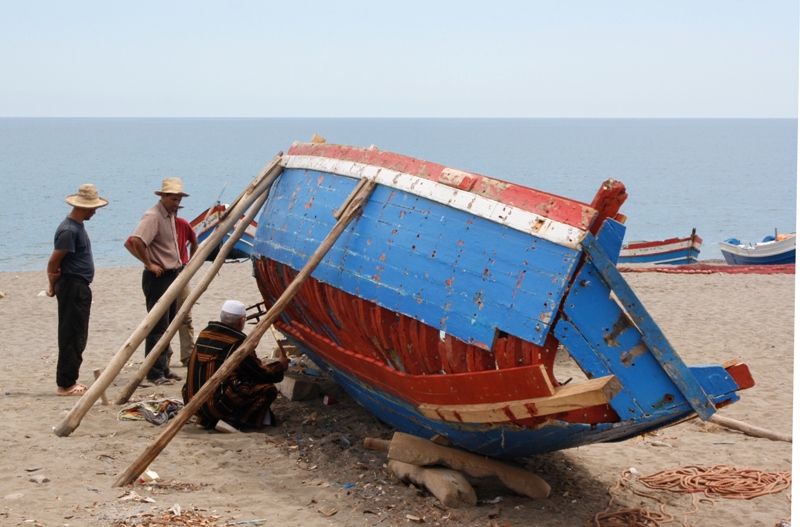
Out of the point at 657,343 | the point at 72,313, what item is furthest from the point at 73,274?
the point at 657,343

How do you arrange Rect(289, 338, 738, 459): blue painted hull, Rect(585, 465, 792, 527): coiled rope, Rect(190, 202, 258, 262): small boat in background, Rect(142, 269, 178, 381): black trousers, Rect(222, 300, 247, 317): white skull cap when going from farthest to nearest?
Rect(190, 202, 258, 262): small boat in background → Rect(142, 269, 178, 381): black trousers → Rect(222, 300, 247, 317): white skull cap → Rect(585, 465, 792, 527): coiled rope → Rect(289, 338, 738, 459): blue painted hull

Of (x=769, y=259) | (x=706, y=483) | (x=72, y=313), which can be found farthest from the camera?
(x=769, y=259)

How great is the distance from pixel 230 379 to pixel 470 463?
6.98ft

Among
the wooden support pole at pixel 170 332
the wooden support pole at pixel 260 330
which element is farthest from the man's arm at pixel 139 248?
the wooden support pole at pixel 260 330

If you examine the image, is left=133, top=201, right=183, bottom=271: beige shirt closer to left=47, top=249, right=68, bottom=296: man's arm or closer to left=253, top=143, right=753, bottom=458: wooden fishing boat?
left=47, top=249, right=68, bottom=296: man's arm

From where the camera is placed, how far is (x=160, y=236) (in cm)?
793

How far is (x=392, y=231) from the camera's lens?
5824 millimetres

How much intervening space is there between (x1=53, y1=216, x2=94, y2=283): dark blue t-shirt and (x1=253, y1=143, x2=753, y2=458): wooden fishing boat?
215 centimetres

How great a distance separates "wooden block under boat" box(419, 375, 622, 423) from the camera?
441 centimetres

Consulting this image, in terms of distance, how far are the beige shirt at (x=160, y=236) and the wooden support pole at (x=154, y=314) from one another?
51 centimetres

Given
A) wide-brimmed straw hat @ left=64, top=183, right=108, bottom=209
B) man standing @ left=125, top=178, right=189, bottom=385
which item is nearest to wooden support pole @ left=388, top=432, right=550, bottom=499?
man standing @ left=125, top=178, right=189, bottom=385

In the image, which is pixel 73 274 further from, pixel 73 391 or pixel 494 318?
pixel 494 318

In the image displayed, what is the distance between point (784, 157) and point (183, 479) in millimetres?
127001

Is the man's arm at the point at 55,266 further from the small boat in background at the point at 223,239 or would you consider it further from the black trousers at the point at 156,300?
the small boat in background at the point at 223,239
